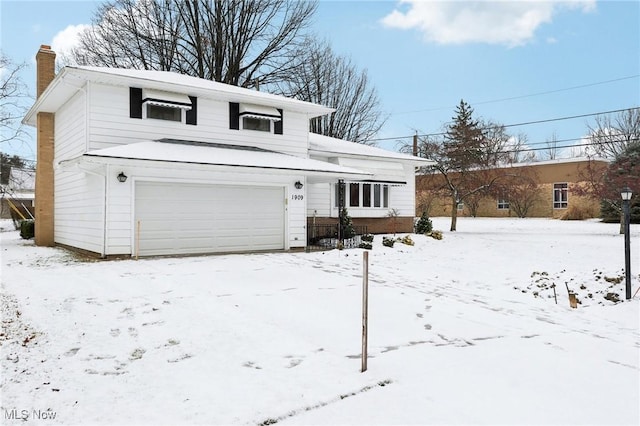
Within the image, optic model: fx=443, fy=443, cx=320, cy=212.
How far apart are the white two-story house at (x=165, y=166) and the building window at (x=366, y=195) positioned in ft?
10.4

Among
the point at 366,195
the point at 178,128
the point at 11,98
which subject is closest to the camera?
the point at 178,128

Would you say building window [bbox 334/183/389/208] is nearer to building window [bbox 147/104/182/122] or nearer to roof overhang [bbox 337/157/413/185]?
roof overhang [bbox 337/157/413/185]

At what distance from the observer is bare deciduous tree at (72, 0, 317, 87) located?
2470 cm

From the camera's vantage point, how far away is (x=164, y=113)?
1334 centimetres

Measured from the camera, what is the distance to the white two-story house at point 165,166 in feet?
38.4

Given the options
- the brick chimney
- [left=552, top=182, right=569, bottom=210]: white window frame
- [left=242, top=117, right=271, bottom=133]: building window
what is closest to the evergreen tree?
[left=242, top=117, right=271, bottom=133]: building window

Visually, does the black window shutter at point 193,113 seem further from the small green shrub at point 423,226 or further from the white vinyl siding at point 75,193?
the small green shrub at point 423,226

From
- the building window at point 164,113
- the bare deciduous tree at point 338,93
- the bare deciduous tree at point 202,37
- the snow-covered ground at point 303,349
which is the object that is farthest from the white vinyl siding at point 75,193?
the bare deciduous tree at point 338,93

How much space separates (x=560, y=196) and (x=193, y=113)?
29.4 metres

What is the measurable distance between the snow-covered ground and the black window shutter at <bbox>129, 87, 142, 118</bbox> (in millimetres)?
4971

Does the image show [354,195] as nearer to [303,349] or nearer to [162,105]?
[162,105]

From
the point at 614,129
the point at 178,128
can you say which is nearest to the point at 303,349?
the point at 178,128

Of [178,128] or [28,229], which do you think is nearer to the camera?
[178,128]

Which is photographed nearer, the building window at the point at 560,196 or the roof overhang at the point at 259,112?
the roof overhang at the point at 259,112
